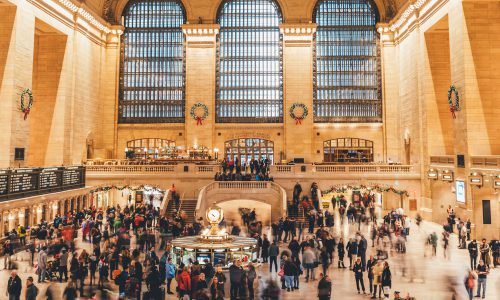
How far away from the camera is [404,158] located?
31.8m

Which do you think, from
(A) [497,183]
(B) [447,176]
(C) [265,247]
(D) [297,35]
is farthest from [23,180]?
(D) [297,35]

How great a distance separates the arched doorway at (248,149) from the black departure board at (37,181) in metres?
14.3

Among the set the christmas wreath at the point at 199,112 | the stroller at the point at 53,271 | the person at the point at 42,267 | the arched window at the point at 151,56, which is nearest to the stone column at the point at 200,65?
the christmas wreath at the point at 199,112

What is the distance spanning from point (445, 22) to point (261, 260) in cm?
2034

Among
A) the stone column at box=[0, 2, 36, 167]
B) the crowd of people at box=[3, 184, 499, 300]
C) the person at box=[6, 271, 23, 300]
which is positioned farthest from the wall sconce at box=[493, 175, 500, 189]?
the stone column at box=[0, 2, 36, 167]

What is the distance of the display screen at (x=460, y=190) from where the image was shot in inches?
852

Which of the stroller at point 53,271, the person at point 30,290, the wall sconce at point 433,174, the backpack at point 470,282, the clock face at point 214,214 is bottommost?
the stroller at point 53,271

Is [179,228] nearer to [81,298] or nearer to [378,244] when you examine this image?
[81,298]

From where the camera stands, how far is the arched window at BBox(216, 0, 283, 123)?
3672 cm

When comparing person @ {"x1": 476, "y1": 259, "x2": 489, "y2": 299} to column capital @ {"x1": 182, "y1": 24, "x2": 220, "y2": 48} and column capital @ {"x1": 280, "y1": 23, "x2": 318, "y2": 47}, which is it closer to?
Answer: column capital @ {"x1": 280, "y1": 23, "x2": 318, "y2": 47}

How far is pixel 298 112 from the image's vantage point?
3506 centimetres

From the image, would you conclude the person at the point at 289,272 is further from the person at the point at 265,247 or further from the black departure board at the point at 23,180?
the black departure board at the point at 23,180

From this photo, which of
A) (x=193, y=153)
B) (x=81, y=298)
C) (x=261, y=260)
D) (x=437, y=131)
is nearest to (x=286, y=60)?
(x=193, y=153)

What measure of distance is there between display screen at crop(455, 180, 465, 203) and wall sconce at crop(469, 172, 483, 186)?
100 centimetres
